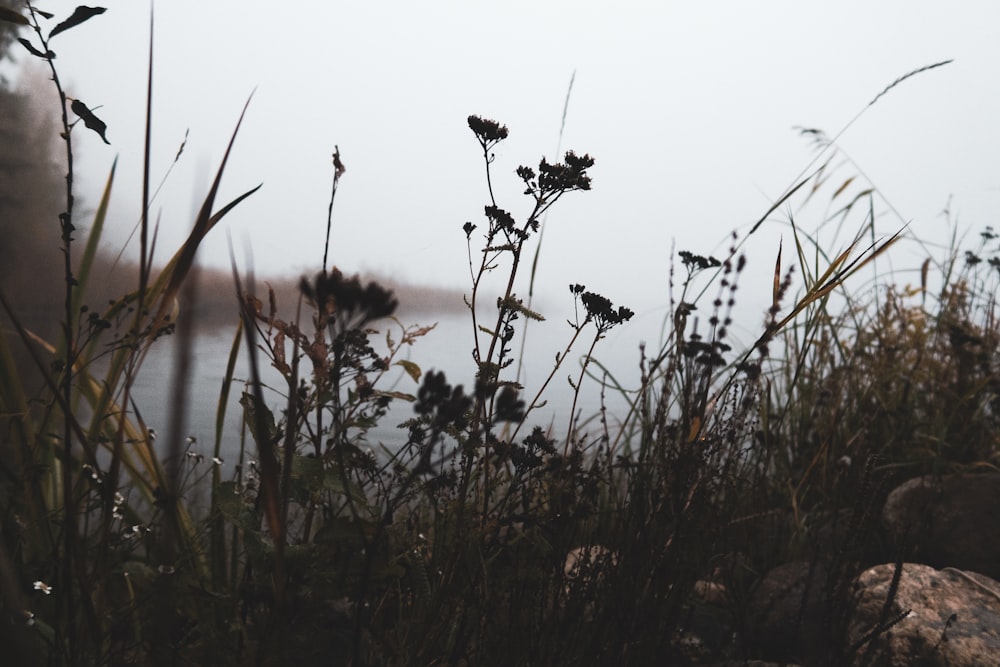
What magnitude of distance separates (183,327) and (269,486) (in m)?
0.19

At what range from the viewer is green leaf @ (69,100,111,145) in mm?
1088

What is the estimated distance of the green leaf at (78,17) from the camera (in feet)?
3.50

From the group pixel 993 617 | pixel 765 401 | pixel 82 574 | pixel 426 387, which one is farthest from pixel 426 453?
pixel 765 401

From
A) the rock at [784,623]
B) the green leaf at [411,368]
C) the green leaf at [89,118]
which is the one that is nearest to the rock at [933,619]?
the rock at [784,623]

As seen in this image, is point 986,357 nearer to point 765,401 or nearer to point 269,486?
point 765,401

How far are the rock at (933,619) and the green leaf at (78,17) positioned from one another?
2.10 metres

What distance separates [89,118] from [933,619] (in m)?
2.56

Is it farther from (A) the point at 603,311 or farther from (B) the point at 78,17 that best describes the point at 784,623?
(B) the point at 78,17

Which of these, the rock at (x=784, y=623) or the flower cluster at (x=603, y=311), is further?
the rock at (x=784, y=623)

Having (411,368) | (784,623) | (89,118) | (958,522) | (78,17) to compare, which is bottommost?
(784,623)

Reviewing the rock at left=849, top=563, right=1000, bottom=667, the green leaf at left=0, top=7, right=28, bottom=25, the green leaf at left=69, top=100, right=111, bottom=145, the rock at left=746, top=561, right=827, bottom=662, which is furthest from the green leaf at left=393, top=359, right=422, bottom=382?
the rock at left=746, top=561, right=827, bottom=662

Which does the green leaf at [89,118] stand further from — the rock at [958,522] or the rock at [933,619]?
the rock at [958,522]

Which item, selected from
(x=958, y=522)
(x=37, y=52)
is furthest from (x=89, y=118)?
(x=958, y=522)

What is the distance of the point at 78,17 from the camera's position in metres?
1.07
